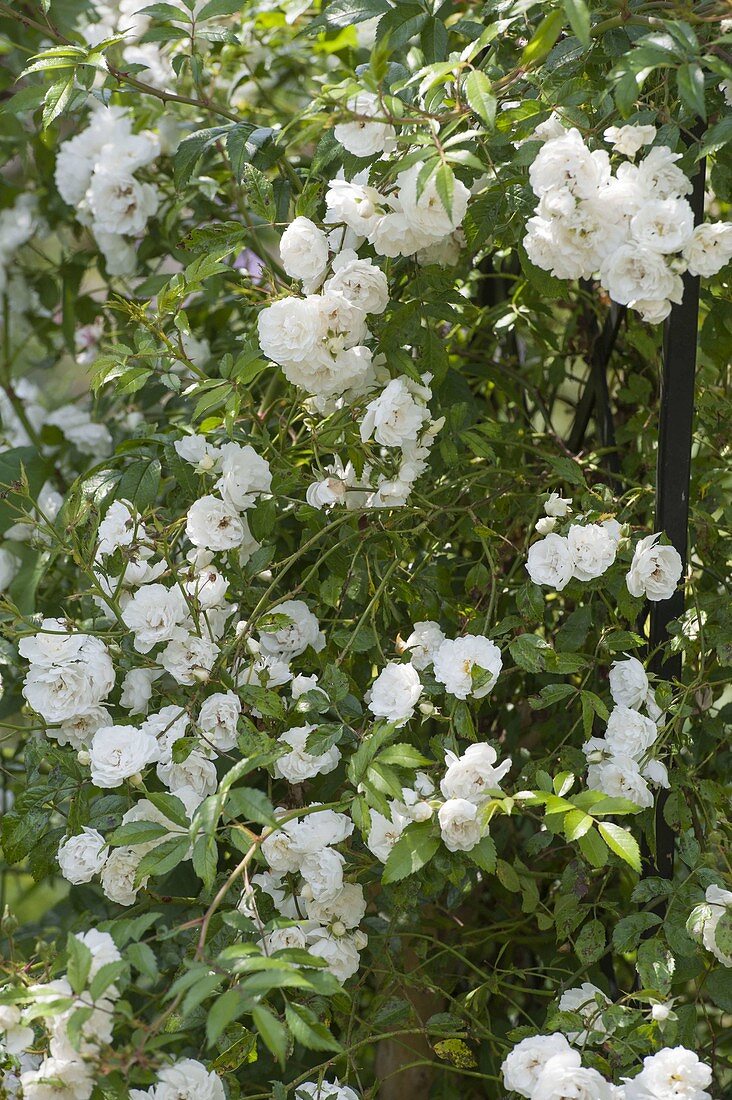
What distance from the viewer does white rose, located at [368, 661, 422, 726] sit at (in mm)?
941

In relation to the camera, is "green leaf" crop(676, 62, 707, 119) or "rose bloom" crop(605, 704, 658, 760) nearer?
"green leaf" crop(676, 62, 707, 119)

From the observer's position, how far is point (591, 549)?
0.97 metres

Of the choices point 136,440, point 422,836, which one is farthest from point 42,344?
point 422,836

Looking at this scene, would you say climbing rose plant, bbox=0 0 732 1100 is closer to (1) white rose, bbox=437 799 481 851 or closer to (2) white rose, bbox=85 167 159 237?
(1) white rose, bbox=437 799 481 851

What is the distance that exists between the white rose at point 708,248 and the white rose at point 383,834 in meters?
0.51

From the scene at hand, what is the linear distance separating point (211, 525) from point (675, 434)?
0.45 meters

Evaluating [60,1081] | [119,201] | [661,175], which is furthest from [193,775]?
[119,201]

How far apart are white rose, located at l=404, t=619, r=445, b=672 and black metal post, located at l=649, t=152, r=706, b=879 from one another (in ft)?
0.70

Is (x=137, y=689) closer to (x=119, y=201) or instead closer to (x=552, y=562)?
(x=552, y=562)

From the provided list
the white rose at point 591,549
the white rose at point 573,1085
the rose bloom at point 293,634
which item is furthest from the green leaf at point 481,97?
the white rose at point 573,1085

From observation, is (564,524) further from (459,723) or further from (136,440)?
(136,440)

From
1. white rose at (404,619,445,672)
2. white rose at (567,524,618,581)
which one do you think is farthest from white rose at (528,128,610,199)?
white rose at (404,619,445,672)

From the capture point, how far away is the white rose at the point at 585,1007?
2.95 feet

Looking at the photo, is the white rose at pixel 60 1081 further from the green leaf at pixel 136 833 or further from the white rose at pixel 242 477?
the white rose at pixel 242 477
